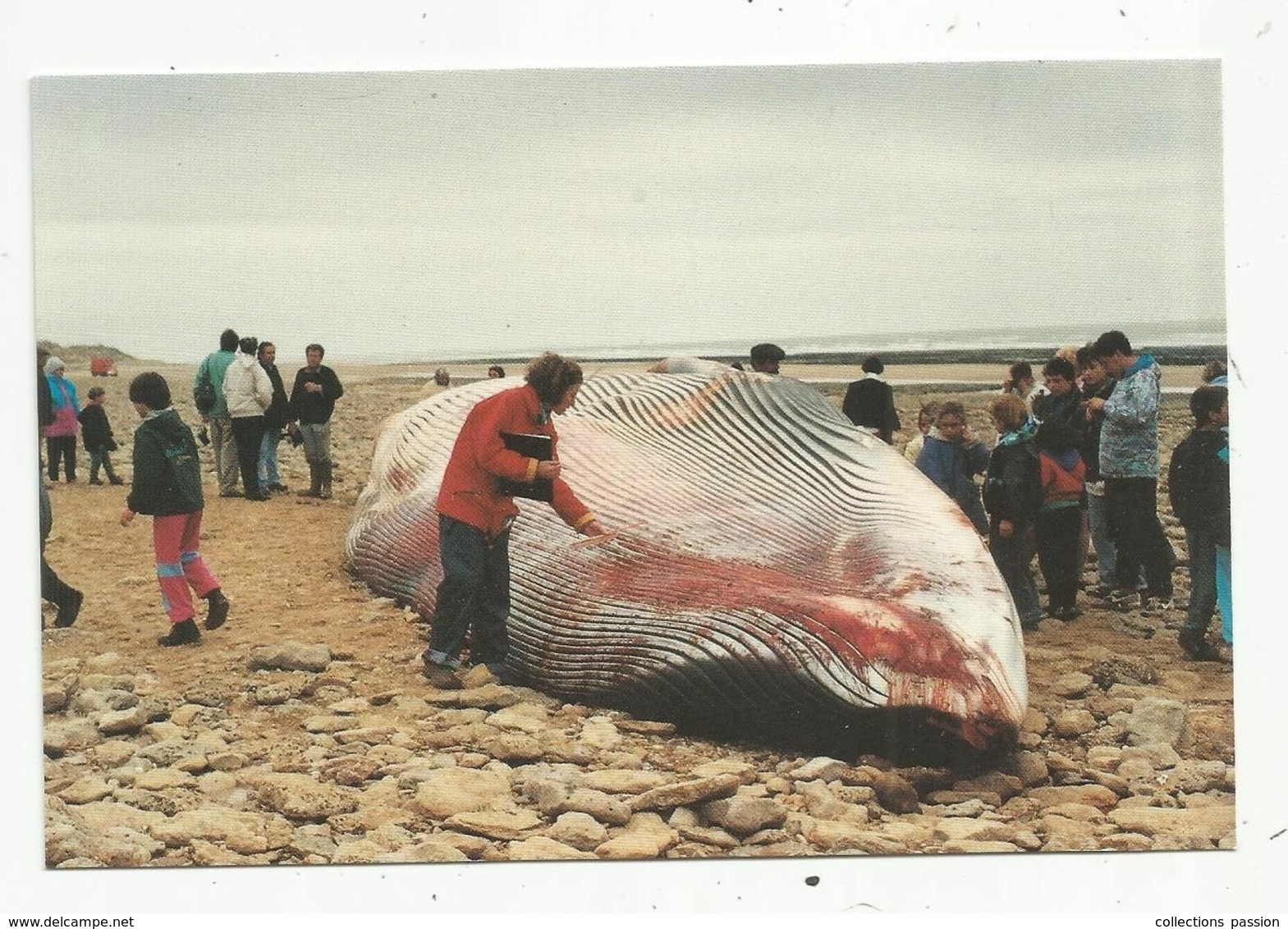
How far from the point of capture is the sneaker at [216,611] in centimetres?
735

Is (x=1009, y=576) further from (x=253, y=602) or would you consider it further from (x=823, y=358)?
(x=253, y=602)

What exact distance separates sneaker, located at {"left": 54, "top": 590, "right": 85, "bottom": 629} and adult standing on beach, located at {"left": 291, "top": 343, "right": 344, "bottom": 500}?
4.43ft

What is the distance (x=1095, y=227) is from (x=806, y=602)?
2.50 metres

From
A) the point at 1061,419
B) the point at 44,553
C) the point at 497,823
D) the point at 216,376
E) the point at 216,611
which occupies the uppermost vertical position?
the point at 216,376

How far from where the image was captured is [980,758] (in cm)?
642

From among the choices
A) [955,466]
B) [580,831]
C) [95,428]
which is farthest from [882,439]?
[95,428]

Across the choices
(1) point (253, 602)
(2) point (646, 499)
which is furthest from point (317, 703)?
(2) point (646, 499)

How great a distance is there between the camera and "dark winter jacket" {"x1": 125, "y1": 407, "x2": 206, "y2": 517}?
7.25 metres

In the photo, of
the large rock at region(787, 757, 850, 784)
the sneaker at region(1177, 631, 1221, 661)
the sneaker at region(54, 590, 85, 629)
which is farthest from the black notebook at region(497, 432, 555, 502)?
the sneaker at region(1177, 631, 1221, 661)

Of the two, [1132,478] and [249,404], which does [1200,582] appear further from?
[249,404]

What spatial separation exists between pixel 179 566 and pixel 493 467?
64.6 inches

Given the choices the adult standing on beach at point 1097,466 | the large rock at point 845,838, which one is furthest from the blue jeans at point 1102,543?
the large rock at point 845,838

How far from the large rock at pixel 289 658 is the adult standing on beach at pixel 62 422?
1225mm

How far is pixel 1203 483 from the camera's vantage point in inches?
284
